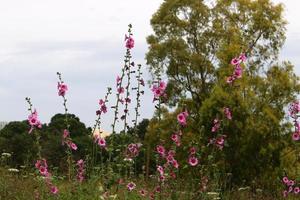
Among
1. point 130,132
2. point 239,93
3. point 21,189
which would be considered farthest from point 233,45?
point 130,132

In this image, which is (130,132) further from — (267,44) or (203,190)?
(267,44)

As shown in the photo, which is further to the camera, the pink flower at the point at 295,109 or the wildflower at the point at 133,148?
the pink flower at the point at 295,109

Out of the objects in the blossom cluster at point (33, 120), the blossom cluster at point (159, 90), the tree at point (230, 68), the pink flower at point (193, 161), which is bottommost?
the pink flower at point (193, 161)

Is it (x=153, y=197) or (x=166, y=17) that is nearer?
(x=153, y=197)

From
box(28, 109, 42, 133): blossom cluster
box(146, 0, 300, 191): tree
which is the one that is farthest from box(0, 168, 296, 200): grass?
box(146, 0, 300, 191): tree

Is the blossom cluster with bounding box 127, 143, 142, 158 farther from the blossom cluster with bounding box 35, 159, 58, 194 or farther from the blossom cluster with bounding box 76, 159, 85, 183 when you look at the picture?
the blossom cluster with bounding box 35, 159, 58, 194

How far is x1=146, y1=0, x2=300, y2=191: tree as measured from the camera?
23.7m

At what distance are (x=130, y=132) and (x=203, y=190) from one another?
4.11ft

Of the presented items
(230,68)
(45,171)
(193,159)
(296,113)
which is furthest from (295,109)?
(230,68)

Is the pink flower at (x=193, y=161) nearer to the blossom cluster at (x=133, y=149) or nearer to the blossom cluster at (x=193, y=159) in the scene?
the blossom cluster at (x=193, y=159)

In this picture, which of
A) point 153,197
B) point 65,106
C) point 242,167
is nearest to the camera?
point 65,106

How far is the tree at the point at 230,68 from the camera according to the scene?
2373 cm

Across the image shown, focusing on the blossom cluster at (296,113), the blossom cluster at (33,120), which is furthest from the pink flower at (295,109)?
the blossom cluster at (33,120)

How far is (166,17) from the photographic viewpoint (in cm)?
2858
